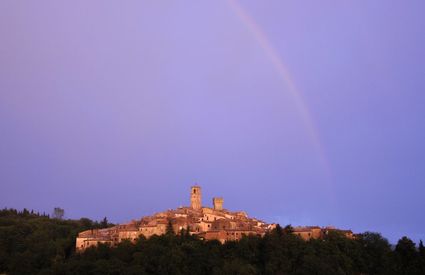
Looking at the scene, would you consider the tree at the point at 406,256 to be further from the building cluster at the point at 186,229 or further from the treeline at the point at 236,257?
the building cluster at the point at 186,229

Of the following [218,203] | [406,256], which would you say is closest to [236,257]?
[406,256]

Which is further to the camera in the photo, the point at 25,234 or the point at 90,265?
the point at 25,234

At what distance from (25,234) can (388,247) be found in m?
50.0

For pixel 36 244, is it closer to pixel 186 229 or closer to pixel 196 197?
pixel 186 229

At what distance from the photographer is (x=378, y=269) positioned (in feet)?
198

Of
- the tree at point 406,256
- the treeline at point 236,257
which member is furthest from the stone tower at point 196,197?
the tree at point 406,256

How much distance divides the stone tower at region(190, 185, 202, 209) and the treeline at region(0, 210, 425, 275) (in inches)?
909

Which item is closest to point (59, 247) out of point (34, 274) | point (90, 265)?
point (34, 274)

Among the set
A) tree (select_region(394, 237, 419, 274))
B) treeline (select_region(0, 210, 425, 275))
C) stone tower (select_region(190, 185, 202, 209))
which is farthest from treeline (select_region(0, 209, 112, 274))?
tree (select_region(394, 237, 419, 274))

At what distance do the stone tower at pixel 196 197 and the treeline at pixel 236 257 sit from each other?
2308 centimetres

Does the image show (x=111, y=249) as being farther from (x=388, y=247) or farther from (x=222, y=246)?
(x=388, y=247)

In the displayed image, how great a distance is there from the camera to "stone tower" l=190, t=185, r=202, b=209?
86637 mm

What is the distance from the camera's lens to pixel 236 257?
191ft

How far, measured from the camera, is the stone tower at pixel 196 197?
8664cm
